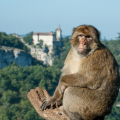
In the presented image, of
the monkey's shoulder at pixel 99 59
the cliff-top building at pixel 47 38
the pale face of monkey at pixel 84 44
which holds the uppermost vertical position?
the pale face of monkey at pixel 84 44

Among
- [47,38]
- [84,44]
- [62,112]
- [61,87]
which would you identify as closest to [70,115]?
[62,112]

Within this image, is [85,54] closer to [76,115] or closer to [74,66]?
[74,66]

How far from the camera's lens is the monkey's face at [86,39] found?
378 cm

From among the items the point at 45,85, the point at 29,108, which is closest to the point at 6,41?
the point at 45,85

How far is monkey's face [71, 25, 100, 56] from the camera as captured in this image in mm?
3783

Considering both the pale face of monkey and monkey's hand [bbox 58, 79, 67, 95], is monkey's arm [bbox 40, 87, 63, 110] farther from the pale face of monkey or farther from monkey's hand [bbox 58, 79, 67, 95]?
the pale face of monkey

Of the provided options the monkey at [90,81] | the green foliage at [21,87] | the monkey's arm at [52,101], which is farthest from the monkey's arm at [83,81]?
the green foliage at [21,87]

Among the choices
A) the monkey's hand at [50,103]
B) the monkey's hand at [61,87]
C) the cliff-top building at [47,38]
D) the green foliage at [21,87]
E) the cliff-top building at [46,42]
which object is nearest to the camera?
the monkey's hand at [61,87]

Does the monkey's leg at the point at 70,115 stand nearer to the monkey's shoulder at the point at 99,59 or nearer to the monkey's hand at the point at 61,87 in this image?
the monkey's hand at the point at 61,87

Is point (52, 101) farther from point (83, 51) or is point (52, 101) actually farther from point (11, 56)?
point (11, 56)

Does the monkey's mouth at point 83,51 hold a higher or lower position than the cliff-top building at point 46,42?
higher

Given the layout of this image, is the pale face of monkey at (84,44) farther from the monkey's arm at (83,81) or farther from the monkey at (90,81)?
the monkey's arm at (83,81)

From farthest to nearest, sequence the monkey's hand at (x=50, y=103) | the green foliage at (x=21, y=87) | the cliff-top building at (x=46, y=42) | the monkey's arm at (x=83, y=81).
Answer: the cliff-top building at (x=46, y=42) → the green foliage at (x=21, y=87) → the monkey's hand at (x=50, y=103) → the monkey's arm at (x=83, y=81)

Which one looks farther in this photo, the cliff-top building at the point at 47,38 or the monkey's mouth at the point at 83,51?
the cliff-top building at the point at 47,38
